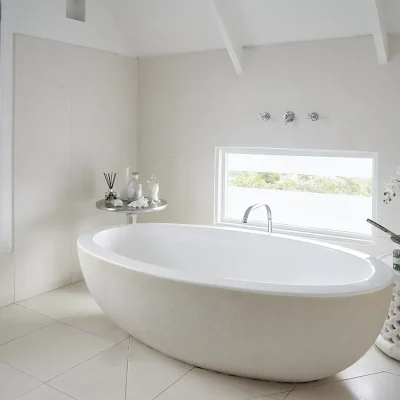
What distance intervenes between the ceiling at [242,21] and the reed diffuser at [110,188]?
127cm

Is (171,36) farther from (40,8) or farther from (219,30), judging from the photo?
(40,8)

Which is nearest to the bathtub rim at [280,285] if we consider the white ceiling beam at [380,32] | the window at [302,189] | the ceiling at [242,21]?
the window at [302,189]

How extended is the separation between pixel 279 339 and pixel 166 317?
25.2 inches

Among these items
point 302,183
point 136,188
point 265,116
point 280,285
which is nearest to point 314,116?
point 265,116

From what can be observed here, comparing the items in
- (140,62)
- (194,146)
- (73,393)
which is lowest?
(73,393)

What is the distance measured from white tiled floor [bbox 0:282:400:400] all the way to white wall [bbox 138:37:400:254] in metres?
1.24

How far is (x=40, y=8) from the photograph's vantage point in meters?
3.67

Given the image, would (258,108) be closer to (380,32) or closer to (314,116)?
(314,116)

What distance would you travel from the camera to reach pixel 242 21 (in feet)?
12.4

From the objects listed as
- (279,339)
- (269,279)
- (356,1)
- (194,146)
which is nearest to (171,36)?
(194,146)

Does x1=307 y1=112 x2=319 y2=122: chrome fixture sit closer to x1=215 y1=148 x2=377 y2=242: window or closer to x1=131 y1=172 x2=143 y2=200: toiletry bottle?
x1=215 y1=148 x2=377 y2=242: window

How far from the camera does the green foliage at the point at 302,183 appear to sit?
3.75 m

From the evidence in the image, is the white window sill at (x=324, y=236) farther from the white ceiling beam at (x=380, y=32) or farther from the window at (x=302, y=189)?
the white ceiling beam at (x=380, y=32)

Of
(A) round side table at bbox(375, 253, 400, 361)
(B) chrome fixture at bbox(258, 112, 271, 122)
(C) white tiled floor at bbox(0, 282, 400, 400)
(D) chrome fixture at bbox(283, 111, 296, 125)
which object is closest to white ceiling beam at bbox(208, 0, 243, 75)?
(B) chrome fixture at bbox(258, 112, 271, 122)
